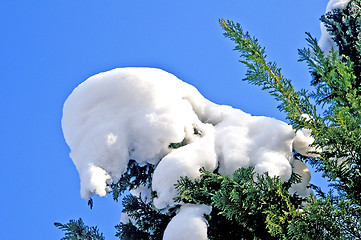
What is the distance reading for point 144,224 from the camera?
391 cm

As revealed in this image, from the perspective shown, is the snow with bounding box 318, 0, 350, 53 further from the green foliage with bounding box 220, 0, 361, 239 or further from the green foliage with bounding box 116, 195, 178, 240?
the green foliage with bounding box 116, 195, 178, 240

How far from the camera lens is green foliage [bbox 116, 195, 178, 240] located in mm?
3838

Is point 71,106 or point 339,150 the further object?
point 71,106

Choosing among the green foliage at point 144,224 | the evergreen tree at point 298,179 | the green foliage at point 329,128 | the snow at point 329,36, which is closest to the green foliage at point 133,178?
the green foliage at point 144,224

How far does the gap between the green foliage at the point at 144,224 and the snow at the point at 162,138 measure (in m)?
0.58

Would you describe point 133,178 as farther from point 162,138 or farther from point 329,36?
point 329,36

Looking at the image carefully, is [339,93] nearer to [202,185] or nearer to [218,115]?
[202,185]

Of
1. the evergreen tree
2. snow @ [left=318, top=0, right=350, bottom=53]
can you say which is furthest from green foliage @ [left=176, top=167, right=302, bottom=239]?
snow @ [left=318, top=0, right=350, bottom=53]

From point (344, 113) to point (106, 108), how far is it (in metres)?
2.25

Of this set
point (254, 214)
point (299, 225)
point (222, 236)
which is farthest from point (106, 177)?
point (299, 225)

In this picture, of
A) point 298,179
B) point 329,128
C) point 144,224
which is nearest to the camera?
point 329,128

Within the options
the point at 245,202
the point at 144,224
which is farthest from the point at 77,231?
the point at 245,202

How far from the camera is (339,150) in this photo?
2.32 meters

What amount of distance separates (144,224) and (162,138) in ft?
3.39
